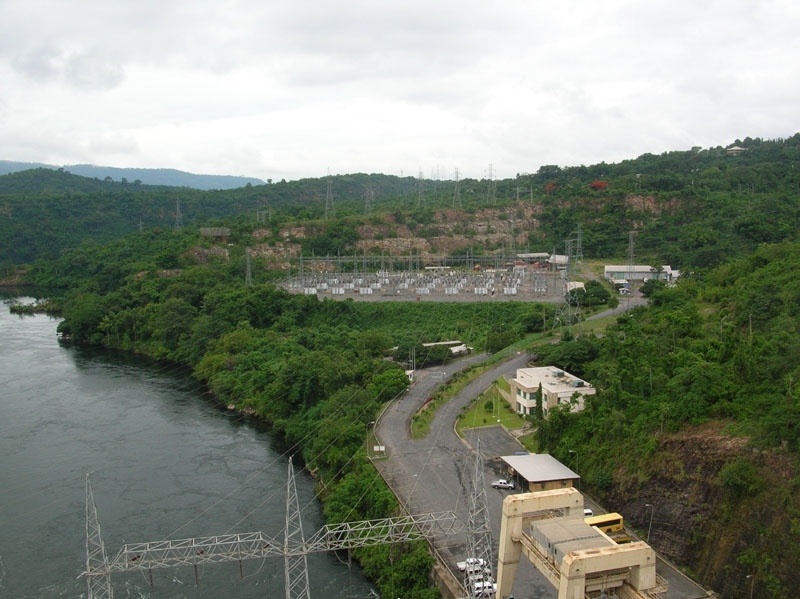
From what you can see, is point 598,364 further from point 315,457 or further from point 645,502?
point 315,457

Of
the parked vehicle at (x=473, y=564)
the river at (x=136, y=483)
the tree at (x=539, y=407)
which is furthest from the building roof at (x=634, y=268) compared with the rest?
the parked vehicle at (x=473, y=564)

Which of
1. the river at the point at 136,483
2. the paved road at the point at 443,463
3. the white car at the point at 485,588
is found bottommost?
the river at the point at 136,483

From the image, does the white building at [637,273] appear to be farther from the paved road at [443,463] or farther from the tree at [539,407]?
the tree at [539,407]

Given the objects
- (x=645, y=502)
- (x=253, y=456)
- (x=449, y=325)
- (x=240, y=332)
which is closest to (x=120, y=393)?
(x=240, y=332)

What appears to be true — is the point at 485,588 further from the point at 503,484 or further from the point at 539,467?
the point at 539,467

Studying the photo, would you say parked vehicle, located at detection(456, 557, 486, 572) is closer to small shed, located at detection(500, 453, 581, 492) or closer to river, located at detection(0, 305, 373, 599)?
river, located at detection(0, 305, 373, 599)
